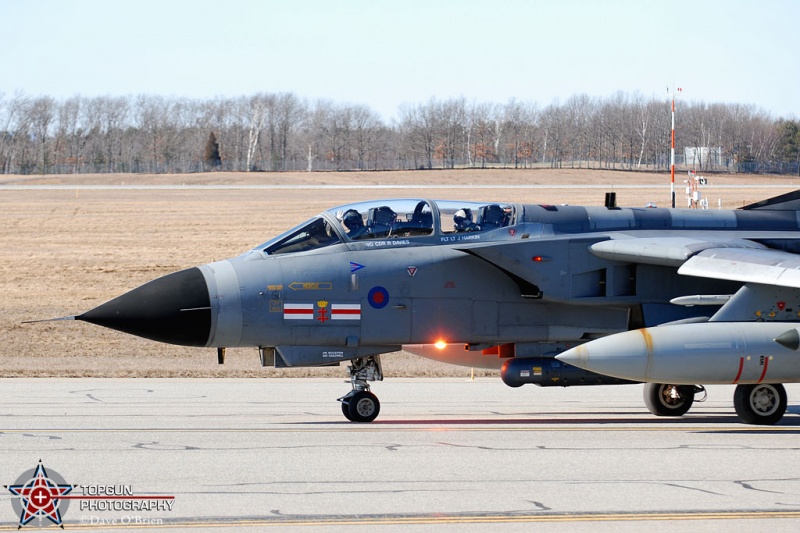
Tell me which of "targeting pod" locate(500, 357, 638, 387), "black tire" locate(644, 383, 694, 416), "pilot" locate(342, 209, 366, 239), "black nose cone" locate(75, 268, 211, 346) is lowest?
"black tire" locate(644, 383, 694, 416)

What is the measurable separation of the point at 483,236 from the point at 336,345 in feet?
7.75

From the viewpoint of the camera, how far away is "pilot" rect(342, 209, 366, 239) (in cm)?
1373

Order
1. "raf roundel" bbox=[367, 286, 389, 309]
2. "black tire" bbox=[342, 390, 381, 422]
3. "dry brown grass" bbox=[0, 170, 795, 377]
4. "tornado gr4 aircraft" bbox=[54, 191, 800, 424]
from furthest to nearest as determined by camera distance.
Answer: "dry brown grass" bbox=[0, 170, 795, 377] → "raf roundel" bbox=[367, 286, 389, 309] → "black tire" bbox=[342, 390, 381, 422] → "tornado gr4 aircraft" bbox=[54, 191, 800, 424]

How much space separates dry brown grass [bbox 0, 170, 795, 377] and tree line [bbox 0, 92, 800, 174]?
35.1 metres

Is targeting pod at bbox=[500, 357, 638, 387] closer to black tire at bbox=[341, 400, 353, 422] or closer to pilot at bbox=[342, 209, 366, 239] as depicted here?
black tire at bbox=[341, 400, 353, 422]

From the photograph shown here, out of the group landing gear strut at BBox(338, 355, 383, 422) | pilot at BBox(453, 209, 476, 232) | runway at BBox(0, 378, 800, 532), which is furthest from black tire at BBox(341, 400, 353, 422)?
pilot at BBox(453, 209, 476, 232)

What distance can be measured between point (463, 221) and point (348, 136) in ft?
429

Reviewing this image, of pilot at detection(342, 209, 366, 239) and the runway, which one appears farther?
pilot at detection(342, 209, 366, 239)

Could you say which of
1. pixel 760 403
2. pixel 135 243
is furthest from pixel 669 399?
pixel 135 243

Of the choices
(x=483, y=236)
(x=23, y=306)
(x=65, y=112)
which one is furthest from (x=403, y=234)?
(x=65, y=112)

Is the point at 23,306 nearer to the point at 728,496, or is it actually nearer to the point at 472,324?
the point at 472,324

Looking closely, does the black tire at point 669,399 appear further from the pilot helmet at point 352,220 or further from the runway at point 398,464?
the pilot helmet at point 352,220

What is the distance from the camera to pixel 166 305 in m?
12.8

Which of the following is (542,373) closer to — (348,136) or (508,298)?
(508,298)
